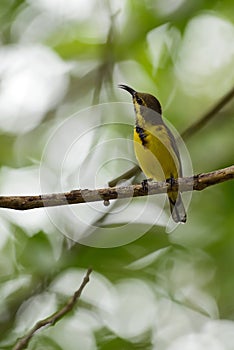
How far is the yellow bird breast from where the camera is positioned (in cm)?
391

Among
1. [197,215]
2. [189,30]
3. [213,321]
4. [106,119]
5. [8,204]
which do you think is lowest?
[213,321]

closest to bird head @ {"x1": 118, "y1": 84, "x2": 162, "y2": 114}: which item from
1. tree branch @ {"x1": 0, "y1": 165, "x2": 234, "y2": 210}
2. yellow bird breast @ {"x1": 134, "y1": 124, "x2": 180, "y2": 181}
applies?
yellow bird breast @ {"x1": 134, "y1": 124, "x2": 180, "y2": 181}

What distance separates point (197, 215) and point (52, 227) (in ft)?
2.53

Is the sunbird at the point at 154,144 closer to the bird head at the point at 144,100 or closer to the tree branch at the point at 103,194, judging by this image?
the bird head at the point at 144,100

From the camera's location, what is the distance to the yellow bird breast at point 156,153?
154 inches

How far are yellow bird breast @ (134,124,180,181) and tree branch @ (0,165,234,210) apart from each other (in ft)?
4.07

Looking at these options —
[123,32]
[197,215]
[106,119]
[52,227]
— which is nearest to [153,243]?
[197,215]

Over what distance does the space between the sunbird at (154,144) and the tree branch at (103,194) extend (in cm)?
122

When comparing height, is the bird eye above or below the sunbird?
above

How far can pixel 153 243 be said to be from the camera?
3.58m

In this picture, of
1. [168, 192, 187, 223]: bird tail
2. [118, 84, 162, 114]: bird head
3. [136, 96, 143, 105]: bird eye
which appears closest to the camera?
[168, 192, 187, 223]: bird tail

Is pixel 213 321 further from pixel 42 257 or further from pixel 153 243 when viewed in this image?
pixel 42 257

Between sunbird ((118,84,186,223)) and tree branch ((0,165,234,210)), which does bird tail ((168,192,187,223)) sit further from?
tree branch ((0,165,234,210))

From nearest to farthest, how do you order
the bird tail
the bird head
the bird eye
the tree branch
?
1. the tree branch
2. the bird tail
3. the bird head
4. the bird eye
